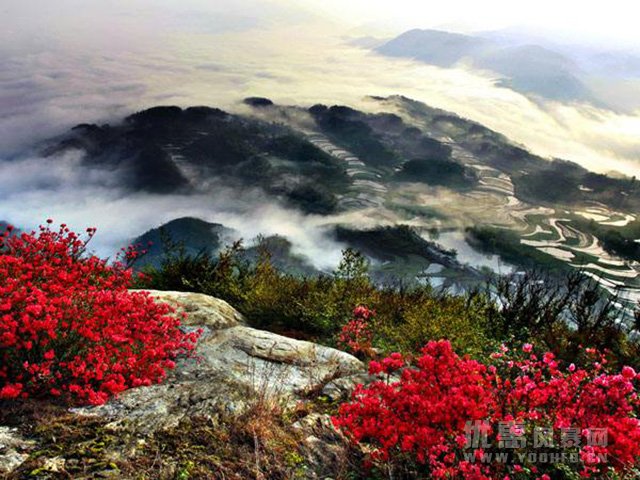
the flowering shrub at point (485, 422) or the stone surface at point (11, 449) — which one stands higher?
the flowering shrub at point (485, 422)

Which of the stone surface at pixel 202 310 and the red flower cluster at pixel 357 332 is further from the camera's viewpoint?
the red flower cluster at pixel 357 332

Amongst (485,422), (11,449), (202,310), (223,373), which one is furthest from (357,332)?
(11,449)

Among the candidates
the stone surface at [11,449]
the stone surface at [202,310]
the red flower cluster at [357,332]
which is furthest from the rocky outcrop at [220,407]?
the red flower cluster at [357,332]

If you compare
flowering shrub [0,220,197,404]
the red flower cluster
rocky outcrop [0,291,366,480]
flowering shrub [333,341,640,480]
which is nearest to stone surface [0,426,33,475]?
rocky outcrop [0,291,366,480]

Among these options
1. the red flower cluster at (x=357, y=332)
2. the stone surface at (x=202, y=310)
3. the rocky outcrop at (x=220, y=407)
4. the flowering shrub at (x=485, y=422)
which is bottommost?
the red flower cluster at (x=357, y=332)

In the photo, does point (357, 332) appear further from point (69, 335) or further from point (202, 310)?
point (69, 335)

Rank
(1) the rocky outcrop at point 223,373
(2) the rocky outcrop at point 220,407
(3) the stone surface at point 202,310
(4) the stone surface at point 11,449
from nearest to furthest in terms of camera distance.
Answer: (4) the stone surface at point 11,449 < (2) the rocky outcrop at point 220,407 < (1) the rocky outcrop at point 223,373 < (3) the stone surface at point 202,310

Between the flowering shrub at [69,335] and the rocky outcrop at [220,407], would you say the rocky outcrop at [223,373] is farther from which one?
the flowering shrub at [69,335]

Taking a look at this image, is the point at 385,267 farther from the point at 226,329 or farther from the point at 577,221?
the point at 226,329
